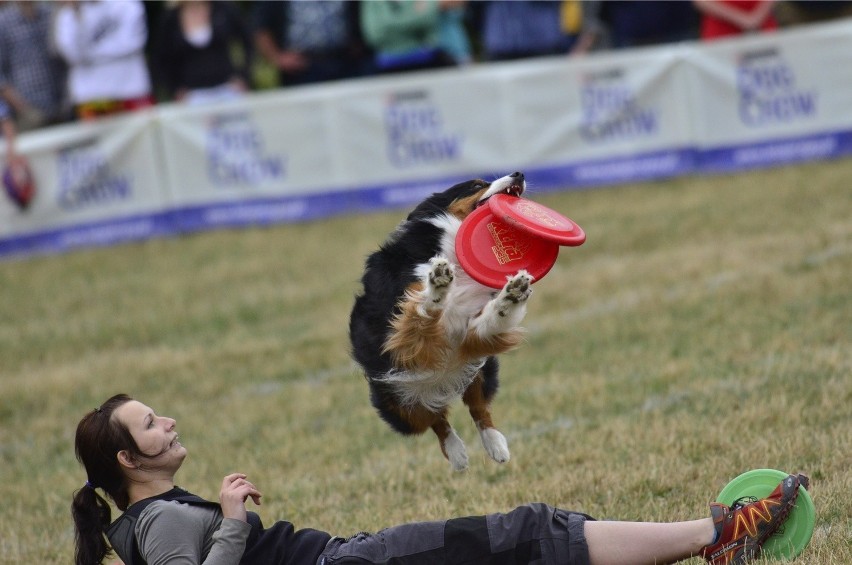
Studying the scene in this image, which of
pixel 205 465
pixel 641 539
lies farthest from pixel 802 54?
pixel 641 539

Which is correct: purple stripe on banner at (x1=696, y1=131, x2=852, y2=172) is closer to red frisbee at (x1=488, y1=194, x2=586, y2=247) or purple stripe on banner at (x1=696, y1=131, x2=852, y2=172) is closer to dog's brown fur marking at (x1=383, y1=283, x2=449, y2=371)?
red frisbee at (x1=488, y1=194, x2=586, y2=247)

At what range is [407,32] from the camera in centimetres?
1176

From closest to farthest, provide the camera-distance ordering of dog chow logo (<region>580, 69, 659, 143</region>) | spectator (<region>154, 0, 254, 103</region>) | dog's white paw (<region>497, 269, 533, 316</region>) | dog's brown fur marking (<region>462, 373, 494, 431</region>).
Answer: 1. dog's white paw (<region>497, 269, 533, 316</region>)
2. dog's brown fur marking (<region>462, 373, 494, 431</region>)
3. dog chow logo (<region>580, 69, 659, 143</region>)
4. spectator (<region>154, 0, 254, 103</region>)

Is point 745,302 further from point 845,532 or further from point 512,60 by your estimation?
point 512,60

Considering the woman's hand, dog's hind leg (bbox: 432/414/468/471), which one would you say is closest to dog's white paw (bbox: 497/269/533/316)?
dog's hind leg (bbox: 432/414/468/471)

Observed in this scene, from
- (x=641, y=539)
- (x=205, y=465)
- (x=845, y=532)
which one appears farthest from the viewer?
(x=205, y=465)

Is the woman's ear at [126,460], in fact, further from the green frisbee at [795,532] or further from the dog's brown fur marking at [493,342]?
the green frisbee at [795,532]

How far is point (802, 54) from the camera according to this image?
1115 cm

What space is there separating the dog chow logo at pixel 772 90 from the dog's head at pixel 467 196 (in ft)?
23.4

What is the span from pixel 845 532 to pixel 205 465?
11.6 feet

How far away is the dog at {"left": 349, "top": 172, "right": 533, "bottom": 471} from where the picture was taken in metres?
4.39

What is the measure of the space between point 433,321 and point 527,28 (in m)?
8.28

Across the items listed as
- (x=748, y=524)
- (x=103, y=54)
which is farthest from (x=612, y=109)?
(x=748, y=524)

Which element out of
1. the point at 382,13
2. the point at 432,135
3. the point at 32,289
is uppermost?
the point at 382,13
